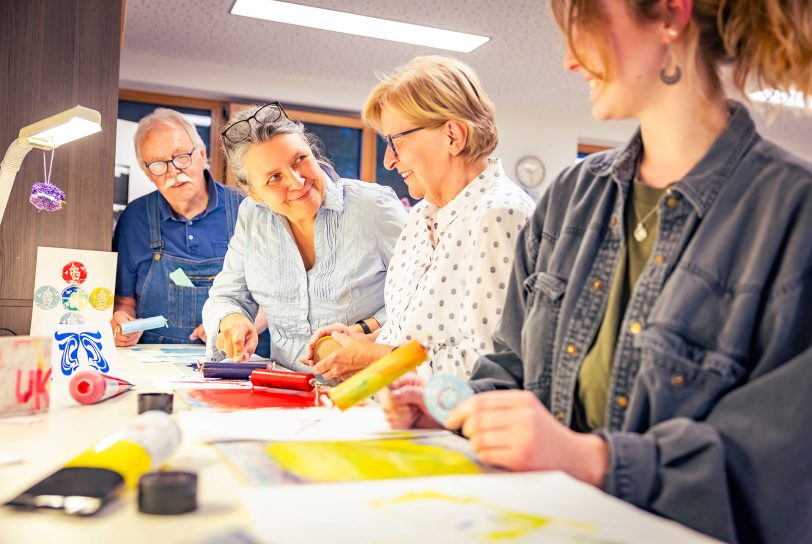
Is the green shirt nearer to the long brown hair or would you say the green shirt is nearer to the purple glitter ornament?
the long brown hair

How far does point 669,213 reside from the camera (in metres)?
0.95

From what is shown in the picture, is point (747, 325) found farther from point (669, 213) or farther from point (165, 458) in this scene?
point (165, 458)

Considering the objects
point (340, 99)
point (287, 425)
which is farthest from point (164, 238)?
point (340, 99)

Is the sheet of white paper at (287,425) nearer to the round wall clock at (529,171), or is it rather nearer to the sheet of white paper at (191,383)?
the sheet of white paper at (191,383)

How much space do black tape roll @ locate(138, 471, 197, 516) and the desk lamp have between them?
96 cm

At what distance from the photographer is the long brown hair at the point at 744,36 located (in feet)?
2.97

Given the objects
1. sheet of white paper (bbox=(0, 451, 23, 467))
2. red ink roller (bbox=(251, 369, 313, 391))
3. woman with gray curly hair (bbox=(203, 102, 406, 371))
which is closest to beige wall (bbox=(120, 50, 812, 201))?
woman with gray curly hair (bbox=(203, 102, 406, 371))

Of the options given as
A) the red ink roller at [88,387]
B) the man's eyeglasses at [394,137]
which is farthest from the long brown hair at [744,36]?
the red ink roller at [88,387]

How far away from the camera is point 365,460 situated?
806 millimetres

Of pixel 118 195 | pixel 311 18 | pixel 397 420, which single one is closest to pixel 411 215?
pixel 397 420

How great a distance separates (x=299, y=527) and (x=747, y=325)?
22.3 inches

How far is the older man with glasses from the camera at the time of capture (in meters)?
2.75

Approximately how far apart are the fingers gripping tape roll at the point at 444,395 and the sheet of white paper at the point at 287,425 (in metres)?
0.07

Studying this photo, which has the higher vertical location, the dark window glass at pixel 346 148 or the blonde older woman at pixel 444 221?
the dark window glass at pixel 346 148
